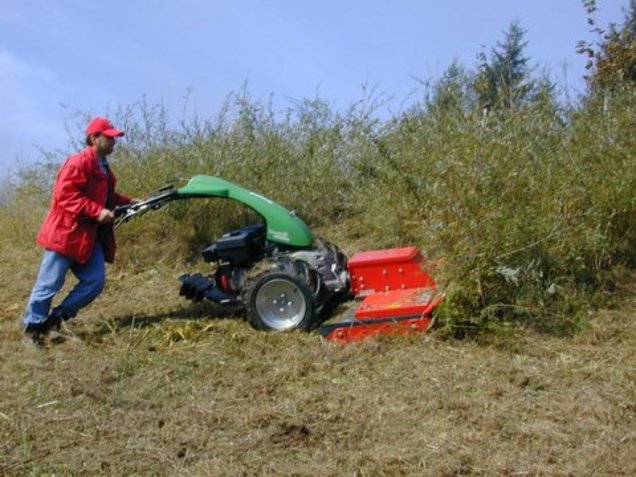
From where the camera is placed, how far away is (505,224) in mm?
5605

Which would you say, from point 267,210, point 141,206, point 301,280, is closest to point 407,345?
point 301,280

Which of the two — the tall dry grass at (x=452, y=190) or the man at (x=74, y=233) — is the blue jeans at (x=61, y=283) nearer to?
the man at (x=74, y=233)

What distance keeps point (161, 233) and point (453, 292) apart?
4122 millimetres

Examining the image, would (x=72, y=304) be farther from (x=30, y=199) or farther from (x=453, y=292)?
(x=30, y=199)

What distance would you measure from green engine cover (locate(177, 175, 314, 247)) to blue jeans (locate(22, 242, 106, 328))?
0.84 metres

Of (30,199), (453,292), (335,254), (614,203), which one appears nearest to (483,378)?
(453,292)

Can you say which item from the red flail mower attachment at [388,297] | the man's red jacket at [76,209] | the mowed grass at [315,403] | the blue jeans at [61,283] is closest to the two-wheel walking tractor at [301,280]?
the red flail mower attachment at [388,297]

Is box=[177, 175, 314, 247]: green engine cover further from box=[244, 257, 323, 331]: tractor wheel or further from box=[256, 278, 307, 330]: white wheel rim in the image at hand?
box=[256, 278, 307, 330]: white wheel rim

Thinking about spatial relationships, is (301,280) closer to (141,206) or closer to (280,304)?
(280,304)

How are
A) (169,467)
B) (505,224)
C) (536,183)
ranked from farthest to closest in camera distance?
(536,183) < (505,224) < (169,467)

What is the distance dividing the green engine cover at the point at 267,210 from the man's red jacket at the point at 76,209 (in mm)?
637

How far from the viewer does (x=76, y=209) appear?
19.4 feet

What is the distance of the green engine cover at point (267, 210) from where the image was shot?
623 cm

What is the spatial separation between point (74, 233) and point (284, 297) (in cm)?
157
